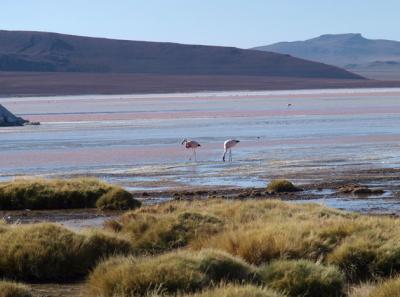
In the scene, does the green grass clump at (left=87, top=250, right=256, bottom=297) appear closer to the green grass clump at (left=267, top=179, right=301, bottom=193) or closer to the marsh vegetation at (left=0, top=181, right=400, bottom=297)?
the marsh vegetation at (left=0, top=181, right=400, bottom=297)

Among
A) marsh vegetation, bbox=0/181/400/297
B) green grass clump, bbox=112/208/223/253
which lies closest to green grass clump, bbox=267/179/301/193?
marsh vegetation, bbox=0/181/400/297

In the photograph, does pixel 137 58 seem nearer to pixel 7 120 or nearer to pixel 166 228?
pixel 7 120

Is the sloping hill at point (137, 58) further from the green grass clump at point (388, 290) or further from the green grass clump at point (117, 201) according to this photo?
the green grass clump at point (388, 290)

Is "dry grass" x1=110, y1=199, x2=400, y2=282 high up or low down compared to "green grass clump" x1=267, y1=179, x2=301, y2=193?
up

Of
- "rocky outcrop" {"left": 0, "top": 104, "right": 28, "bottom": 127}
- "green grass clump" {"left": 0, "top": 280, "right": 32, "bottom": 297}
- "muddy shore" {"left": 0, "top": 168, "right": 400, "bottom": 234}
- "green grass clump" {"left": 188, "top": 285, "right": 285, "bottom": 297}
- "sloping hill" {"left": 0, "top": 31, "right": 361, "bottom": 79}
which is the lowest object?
"rocky outcrop" {"left": 0, "top": 104, "right": 28, "bottom": 127}

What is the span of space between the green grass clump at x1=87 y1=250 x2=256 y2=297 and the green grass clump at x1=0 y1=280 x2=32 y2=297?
0.60m

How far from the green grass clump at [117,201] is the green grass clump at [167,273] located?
7.67 m

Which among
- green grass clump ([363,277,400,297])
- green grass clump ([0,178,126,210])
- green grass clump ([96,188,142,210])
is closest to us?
green grass clump ([363,277,400,297])

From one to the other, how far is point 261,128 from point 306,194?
71.0 feet

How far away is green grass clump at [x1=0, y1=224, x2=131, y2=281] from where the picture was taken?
1045 cm

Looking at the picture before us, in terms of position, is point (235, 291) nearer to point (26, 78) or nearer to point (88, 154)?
point (88, 154)

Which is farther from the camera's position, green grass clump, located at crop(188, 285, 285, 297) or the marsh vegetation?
the marsh vegetation

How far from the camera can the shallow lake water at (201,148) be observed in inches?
971

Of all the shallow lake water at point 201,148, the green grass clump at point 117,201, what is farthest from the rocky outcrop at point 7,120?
the green grass clump at point 117,201
